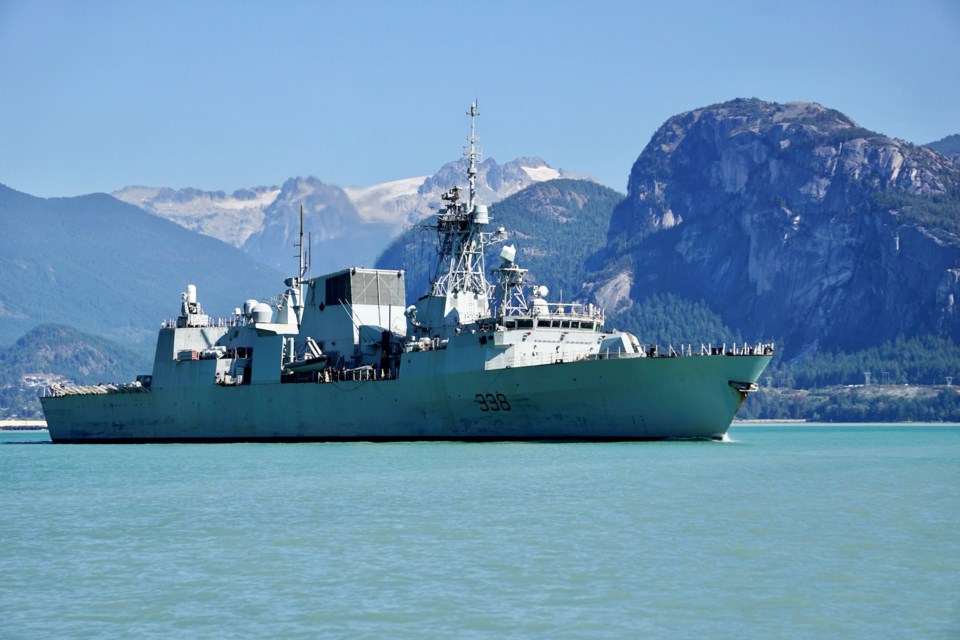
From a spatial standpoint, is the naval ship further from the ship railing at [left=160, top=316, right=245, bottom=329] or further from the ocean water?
the ocean water

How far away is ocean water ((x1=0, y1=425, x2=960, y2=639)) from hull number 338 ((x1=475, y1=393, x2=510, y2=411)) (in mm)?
9495

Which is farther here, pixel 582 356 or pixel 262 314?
pixel 262 314

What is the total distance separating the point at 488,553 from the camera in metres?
22.8

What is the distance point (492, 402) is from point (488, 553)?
26969mm

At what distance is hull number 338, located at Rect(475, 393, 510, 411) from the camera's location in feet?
162

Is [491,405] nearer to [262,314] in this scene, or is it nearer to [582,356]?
[582,356]

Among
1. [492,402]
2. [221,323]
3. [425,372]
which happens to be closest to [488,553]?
[492,402]

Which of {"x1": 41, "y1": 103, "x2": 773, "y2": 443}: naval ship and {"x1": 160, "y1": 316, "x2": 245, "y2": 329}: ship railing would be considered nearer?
{"x1": 41, "y1": 103, "x2": 773, "y2": 443}: naval ship

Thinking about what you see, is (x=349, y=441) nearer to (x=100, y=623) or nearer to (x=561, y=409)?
(x=561, y=409)

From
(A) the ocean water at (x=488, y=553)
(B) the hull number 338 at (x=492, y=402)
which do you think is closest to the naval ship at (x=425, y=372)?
(B) the hull number 338 at (x=492, y=402)

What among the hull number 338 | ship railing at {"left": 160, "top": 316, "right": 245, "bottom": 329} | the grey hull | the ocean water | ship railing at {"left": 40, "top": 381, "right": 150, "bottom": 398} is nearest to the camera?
the ocean water

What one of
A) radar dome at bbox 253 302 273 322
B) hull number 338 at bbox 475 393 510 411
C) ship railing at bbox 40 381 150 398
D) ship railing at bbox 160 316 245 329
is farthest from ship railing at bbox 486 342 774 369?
ship railing at bbox 40 381 150 398

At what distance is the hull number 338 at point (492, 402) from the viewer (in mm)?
49312

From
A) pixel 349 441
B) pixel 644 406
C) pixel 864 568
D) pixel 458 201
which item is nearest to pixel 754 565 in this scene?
pixel 864 568
